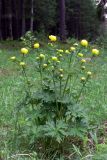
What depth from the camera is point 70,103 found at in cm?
351

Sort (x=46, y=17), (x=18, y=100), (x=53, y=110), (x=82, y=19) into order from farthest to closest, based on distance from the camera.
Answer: (x=82, y=19) → (x=46, y=17) → (x=18, y=100) → (x=53, y=110)

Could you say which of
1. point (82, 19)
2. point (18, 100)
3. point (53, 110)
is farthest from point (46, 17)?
point (53, 110)

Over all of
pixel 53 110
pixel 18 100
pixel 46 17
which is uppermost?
pixel 53 110

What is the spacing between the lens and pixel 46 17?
2802 cm

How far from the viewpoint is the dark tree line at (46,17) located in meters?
23.8

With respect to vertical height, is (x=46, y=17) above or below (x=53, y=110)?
below

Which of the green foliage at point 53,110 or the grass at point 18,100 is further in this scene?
the grass at point 18,100

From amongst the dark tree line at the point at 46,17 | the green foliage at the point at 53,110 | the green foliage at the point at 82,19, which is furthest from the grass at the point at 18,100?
the green foliage at the point at 82,19

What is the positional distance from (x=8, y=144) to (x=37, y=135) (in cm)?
40

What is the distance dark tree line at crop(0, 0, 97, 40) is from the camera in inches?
937

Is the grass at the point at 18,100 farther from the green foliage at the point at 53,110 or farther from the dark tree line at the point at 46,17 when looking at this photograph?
the dark tree line at the point at 46,17

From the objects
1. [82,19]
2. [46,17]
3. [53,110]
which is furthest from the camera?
[82,19]

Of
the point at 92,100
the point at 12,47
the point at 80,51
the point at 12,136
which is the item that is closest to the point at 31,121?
the point at 12,136

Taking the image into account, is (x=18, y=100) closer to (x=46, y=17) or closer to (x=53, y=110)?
(x=53, y=110)
